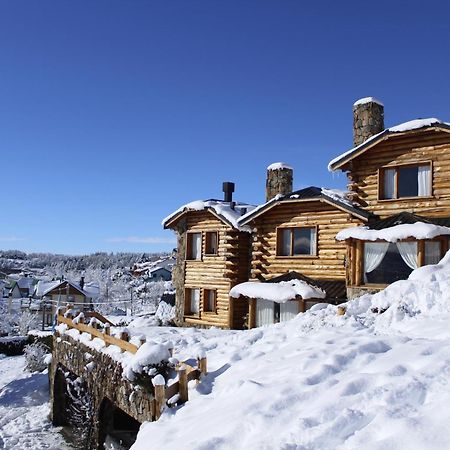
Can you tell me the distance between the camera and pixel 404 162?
59.2 feet

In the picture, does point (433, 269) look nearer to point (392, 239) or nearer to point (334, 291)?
point (392, 239)

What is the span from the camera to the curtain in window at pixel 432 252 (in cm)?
1617

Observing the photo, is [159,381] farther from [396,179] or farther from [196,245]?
[196,245]

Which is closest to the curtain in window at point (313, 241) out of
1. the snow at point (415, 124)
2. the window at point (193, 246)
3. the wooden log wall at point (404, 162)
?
the wooden log wall at point (404, 162)

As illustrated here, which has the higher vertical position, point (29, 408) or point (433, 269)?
point (433, 269)

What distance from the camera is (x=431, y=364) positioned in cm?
692

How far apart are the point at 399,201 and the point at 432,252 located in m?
2.65

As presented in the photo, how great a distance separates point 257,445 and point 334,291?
13.6 metres

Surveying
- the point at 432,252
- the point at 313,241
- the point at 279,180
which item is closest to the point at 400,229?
the point at 432,252

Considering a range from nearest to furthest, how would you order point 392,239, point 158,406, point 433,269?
point 158,406
point 433,269
point 392,239

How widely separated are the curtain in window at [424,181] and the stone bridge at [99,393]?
485 inches

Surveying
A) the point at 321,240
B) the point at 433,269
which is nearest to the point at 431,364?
the point at 433,269

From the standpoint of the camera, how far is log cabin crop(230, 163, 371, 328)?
1903cm

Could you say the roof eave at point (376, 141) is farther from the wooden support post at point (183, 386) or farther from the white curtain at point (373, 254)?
the wooden support post at point (183, 386)
